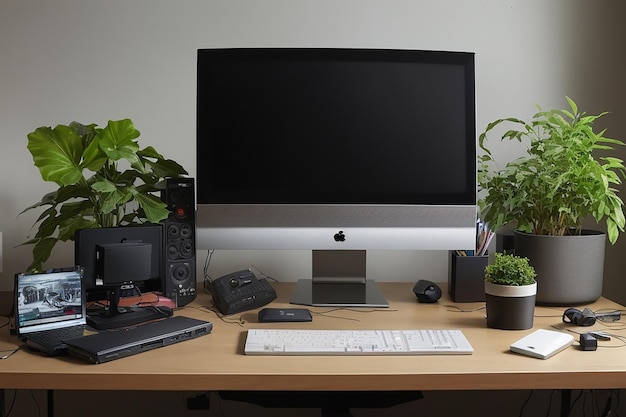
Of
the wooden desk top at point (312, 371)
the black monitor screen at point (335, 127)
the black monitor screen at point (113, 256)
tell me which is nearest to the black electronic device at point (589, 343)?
the wooden desk top at point (312, 371)

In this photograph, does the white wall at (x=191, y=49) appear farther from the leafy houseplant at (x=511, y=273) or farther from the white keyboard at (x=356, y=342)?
the white keyboard at (x=356, y=342)

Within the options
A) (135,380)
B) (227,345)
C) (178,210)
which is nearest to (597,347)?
(227,345)

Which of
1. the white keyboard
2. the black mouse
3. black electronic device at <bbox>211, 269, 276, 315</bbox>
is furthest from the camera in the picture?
the black mouse

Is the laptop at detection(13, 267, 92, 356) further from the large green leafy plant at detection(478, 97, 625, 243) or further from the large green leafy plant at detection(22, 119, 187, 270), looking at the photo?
the large green leafy plant at detection(478, 97, 625, 243)

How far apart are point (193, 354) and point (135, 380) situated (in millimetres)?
142

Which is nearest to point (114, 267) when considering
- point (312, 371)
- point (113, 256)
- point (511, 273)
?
point (113, 256)

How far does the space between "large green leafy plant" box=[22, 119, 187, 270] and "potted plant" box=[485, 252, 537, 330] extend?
31.8 inches

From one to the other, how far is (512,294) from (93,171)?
1016 millimetres

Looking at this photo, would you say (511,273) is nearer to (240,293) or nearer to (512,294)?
(512,294)

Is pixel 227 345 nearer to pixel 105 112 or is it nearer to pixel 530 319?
pixel 530 319

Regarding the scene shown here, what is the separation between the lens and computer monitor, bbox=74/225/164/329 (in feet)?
4.63

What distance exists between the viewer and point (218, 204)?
1589 mm

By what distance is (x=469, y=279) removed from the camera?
1651 millimetres

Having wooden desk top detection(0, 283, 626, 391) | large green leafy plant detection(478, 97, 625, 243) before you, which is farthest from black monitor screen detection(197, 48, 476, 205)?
wooden desk top detection(0, 283, 626, 391)
